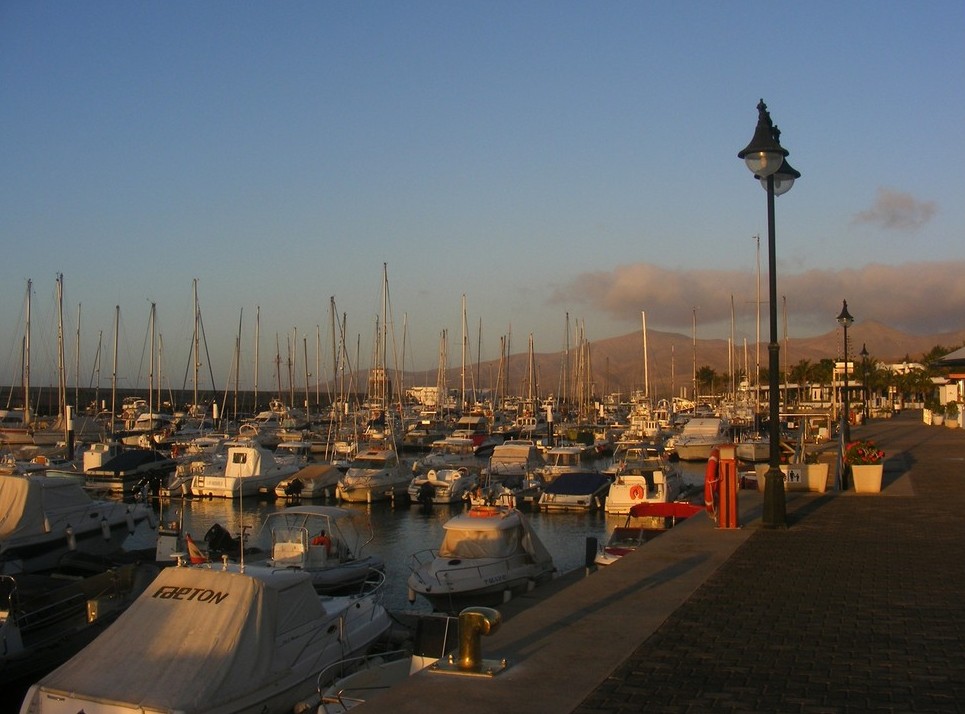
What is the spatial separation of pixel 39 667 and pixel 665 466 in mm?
33136

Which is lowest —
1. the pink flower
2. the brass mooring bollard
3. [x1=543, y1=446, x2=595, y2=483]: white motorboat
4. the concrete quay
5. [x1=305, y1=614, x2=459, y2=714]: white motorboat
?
[x1=543, y1=446, x2=595, y2=483]: white motorboat

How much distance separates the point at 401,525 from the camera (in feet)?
138

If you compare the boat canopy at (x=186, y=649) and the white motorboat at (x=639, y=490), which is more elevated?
the boat canopy at (x=186, y=649)

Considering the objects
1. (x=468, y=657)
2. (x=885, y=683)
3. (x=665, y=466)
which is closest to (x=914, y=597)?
(x=885, y=683)

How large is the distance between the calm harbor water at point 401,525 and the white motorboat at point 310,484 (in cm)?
59

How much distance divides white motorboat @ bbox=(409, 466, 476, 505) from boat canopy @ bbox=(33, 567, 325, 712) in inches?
1297

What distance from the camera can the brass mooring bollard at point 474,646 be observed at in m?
8.31

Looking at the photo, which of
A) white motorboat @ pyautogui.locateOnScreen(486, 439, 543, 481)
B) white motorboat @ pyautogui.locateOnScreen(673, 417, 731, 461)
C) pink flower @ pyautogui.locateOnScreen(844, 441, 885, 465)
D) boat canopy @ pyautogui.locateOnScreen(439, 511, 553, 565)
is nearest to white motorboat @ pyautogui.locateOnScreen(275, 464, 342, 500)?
white motorboat @ pyautogui.locateOnScreen(486, 439, 543, 481)

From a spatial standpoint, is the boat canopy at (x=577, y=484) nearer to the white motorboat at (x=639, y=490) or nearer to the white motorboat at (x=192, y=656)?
the white motorboat at (x=639, y=490)

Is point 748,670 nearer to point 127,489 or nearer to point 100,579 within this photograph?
point 100,579

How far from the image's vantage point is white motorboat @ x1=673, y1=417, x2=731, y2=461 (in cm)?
6706

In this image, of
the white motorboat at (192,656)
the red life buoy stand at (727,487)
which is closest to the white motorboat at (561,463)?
the red life buoy stand at (727,487)

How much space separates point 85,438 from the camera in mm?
80000

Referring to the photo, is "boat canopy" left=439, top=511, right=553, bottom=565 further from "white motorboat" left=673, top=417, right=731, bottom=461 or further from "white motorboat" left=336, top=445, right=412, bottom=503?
"white motorboat" left=673, top=417, right=731, bottom=461
